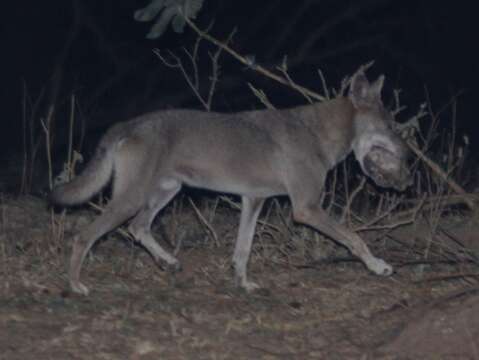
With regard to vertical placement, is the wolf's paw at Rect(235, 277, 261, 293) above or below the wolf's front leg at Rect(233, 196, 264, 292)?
below

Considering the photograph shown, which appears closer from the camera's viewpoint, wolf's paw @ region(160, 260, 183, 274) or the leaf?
the leaf

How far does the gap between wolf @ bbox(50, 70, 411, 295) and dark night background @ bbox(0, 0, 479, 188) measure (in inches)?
203

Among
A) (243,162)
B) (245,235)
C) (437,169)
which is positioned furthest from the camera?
(437,169)

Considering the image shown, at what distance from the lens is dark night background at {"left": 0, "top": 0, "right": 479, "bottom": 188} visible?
1416 cm

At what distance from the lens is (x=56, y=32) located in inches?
677

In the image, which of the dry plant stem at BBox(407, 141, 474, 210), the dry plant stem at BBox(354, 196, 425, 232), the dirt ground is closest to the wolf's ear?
the dry plant stem at BBox(407, 141, 474, 210)

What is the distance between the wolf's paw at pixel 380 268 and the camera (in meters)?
7.70

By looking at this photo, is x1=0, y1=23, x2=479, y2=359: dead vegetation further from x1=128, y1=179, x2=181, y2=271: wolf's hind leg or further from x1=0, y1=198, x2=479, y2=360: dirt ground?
x1=128, y1=179, x2=181, y2=271: wolf's hind leg

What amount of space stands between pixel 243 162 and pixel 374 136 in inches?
45.1

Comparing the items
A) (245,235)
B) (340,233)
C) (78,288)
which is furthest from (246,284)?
(78,288)

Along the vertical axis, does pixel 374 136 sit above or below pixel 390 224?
above

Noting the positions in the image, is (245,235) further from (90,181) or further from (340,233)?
(90,181)

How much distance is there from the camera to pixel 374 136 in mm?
8289

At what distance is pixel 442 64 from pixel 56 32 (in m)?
6.79
